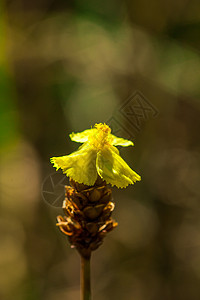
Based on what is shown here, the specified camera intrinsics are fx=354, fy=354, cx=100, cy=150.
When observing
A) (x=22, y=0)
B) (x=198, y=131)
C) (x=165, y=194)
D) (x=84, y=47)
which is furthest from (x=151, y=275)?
(x=22, y=0)

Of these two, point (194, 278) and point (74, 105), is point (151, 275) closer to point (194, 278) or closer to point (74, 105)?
point (194, 278)

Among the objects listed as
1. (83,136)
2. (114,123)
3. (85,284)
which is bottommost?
(85,284)

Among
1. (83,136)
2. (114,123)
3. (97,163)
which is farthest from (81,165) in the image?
(114,123)

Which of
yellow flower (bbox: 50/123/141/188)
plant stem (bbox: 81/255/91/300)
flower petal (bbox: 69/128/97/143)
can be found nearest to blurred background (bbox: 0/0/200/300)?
flower petal (bbox: 69/128/97/143)

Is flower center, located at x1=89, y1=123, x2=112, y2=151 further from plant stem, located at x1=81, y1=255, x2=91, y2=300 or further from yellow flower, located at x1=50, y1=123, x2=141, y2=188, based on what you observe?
plant stem, located at x1=81, y1=255, x2=91, y2=300

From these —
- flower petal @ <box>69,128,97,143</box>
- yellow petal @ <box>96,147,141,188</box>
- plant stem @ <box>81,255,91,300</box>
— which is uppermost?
flower petal @ <box>69,128,97,143</box>

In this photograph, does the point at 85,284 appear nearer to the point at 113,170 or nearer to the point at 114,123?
the point at 113,170
